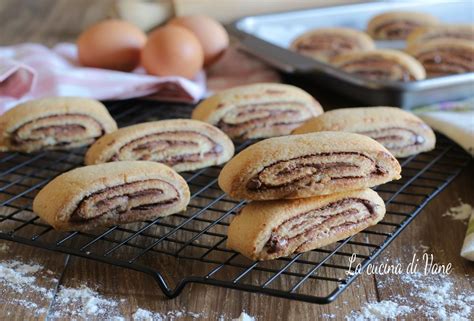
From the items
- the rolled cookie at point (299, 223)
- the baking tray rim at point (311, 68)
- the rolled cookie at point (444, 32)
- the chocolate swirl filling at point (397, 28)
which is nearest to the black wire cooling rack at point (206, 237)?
the rolled cookie at point (299, 223)

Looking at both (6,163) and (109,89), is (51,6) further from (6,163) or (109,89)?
(6,163)

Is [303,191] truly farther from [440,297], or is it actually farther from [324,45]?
[324,45]

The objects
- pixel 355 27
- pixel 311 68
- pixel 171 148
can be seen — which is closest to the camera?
pixel 171 148

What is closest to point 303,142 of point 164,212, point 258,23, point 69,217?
point 164,212

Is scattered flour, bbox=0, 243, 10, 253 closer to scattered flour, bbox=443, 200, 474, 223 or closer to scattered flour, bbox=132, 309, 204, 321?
scattered flour, bbox=132, 309, 204, 321

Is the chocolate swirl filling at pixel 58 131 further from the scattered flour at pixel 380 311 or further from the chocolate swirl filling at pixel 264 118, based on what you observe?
the scattered flour at pixel 380 311

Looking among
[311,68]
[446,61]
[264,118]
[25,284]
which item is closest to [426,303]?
[25,284]
